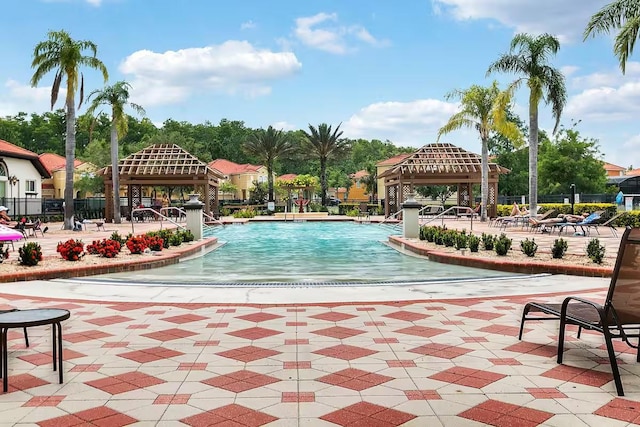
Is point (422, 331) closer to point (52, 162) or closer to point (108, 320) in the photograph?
point (108, 320)

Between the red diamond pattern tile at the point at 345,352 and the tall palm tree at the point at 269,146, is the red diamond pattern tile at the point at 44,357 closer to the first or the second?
the red diamond pattern tile at the point at 345,352

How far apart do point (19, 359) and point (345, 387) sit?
272cm

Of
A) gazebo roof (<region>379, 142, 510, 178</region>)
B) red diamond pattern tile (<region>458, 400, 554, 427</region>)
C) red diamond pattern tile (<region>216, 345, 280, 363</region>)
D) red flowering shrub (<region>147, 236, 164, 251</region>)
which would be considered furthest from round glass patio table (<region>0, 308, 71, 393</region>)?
gazebo roof (<region>379, 142, 510, 178</region>)

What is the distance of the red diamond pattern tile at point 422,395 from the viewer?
3.91 metres

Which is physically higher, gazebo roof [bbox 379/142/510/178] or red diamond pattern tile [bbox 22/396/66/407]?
gazebo roof [bbox 379/142/510/178]

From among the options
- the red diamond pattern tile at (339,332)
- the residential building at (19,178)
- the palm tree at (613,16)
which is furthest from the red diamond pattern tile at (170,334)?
the residential building at (19,178)

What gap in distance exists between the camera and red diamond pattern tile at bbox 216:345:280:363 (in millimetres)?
4902

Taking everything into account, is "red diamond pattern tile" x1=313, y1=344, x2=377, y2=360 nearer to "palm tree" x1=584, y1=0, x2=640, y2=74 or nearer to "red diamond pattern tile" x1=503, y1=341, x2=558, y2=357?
Answer: "red diamond pattern tile" x1=503, y1=341, x2=558, y2=357

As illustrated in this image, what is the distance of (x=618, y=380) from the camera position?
397 cm

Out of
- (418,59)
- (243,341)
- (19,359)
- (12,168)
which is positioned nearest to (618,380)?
(243,341)

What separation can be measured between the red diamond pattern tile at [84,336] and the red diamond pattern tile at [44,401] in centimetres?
158

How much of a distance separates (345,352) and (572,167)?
43190 millimetres

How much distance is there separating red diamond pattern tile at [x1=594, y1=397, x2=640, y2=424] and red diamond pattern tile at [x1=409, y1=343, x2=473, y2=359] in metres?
1.36

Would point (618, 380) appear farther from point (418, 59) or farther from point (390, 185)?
point (390, 185)
